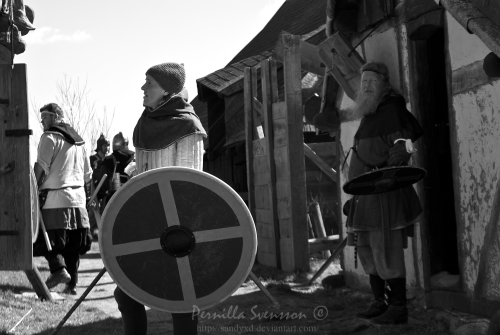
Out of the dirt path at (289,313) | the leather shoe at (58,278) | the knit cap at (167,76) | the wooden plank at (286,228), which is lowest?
the dirt path at (289,313)

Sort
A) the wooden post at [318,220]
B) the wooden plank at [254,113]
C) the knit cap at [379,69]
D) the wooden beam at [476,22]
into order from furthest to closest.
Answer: the wooden post at [318,220], the wooden plank at [254,113], the knit cap at [379,69], the wooden beam at [476,22]

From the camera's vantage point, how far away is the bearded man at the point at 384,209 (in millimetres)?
5488

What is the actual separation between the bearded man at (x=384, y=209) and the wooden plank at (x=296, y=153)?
291 centimetres

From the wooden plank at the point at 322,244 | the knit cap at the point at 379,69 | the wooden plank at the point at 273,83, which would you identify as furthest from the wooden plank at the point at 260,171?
the knit cap at the point at 379,69

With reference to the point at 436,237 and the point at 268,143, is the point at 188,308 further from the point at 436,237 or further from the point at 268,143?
the point at 268,143

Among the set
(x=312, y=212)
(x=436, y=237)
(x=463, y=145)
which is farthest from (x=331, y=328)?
(x=312, y=212)

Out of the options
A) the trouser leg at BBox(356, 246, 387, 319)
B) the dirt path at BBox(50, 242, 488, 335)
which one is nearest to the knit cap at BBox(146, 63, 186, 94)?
the dirt path at BBox(50, 242, 488, 335)

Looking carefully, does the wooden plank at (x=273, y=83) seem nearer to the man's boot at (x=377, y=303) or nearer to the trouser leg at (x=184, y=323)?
the man's boot at (x=377, y=303)

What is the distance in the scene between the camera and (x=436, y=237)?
6.05m

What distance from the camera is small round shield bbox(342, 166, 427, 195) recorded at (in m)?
5.18

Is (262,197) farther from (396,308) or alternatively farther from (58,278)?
(396,308)

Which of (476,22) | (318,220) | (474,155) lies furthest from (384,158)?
(318,220)

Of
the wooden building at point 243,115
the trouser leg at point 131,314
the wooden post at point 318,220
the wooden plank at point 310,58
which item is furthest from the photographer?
the wooden building at point 243,115

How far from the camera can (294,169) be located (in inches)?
348
